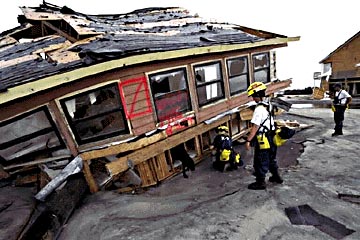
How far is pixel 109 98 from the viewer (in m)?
6.02

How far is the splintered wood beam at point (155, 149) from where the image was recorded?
230 inches

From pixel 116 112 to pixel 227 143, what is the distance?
3.03 meters

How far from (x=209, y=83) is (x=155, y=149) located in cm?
282

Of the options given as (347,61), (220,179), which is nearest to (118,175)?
(220,179)

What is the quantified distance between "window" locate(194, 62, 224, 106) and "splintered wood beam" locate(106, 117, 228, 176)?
2.64ft

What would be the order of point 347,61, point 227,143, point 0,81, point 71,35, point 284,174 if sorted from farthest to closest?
point 347,61
point 71,35
point 227,143
point 284,174
point 0,81

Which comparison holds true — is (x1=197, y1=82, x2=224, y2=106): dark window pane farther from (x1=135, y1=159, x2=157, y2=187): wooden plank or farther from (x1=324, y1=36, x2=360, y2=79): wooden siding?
(x1=324, y1=36, x2=360, y2=79): wooden siding

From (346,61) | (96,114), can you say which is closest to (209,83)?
(96,114)

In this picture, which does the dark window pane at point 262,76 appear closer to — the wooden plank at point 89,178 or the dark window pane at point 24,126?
the wooden plank at point 89,178

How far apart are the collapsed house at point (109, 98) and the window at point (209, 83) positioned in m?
0.03

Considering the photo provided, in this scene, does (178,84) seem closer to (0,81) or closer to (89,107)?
(89,107)

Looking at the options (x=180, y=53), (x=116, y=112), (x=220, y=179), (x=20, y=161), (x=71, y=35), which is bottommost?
(x=220, y=179)

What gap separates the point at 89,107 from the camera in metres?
5.86

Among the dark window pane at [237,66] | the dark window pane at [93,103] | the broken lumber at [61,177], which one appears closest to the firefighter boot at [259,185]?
the dark window pane at [93,103]
